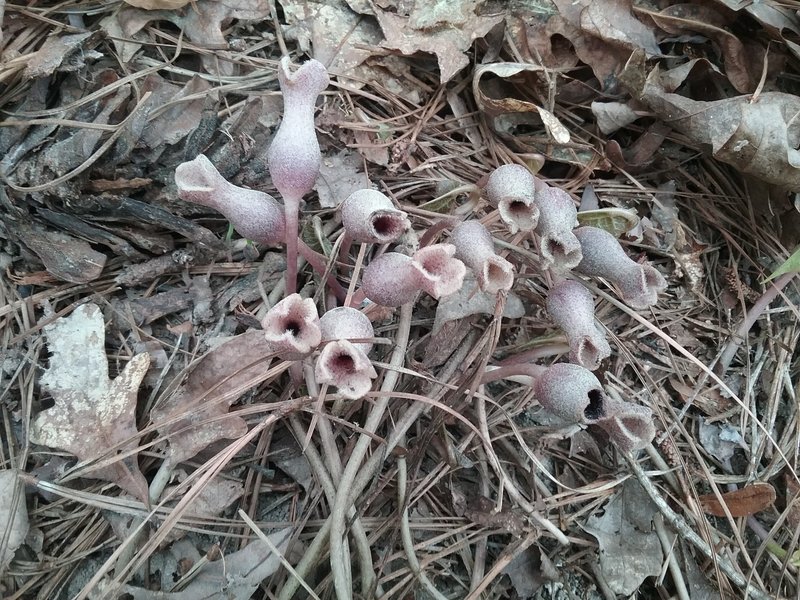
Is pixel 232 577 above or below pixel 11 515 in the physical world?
below

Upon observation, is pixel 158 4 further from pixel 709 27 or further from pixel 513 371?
pixel 709 27

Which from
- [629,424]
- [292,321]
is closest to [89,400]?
[292,321]

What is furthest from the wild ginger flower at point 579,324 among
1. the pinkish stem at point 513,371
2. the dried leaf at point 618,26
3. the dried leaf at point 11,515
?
the dried leaf at point 11,515

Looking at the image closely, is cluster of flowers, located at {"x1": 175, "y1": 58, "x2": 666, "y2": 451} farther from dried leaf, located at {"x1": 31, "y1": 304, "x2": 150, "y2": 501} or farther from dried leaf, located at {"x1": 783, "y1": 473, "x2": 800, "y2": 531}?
dried leaf, located at {"x1": 783, "y1": 473, "x2": 800, "y2": 531}

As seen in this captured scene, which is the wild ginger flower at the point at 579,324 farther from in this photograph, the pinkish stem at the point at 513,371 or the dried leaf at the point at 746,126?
the dried leaf at the point at 746,126

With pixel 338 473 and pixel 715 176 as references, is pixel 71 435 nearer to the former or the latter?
pixel 338 473

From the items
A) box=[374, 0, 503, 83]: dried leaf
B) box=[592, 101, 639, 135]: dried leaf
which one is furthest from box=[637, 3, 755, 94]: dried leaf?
box=[374, 0, 503, 83]: dried leaf
